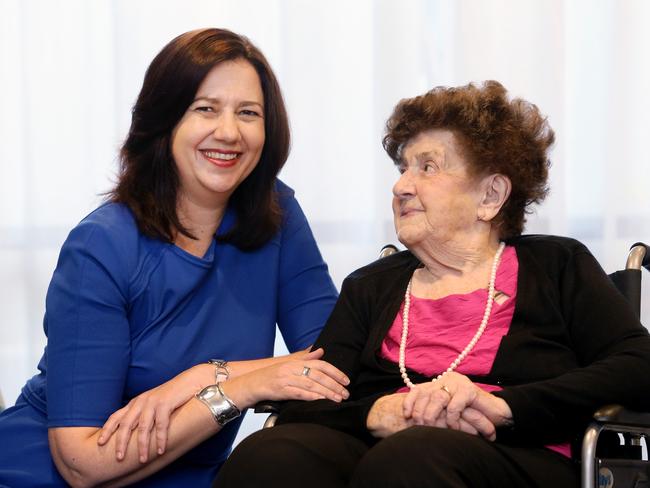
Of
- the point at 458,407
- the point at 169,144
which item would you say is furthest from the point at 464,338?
the point at 169,144

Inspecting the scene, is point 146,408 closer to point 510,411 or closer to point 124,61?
point 510,411

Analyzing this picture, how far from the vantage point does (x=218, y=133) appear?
202 centimetres

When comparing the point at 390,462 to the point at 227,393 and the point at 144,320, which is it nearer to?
the point at 227,393

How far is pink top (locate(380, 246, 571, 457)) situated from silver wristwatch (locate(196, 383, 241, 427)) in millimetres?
293

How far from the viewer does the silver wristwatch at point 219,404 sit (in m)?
1.88

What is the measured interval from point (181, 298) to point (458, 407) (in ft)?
2.13

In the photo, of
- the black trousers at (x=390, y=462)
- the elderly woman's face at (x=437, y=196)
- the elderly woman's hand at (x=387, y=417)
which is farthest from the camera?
the elderly woman's face at (x=437, y=196)

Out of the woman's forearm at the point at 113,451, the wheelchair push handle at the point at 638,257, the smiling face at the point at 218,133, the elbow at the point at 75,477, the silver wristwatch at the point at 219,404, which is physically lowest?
the elbow at the point at 75,477

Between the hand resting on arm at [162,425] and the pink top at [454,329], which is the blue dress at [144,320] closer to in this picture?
the hand resting on arm at [162,425]

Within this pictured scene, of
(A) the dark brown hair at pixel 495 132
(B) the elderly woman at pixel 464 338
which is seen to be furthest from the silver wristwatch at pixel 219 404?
(A) the dark brown hair at pixel 495 132

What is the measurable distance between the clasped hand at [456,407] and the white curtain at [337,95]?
111 cm

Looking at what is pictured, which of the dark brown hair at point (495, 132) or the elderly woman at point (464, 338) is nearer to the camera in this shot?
the elderly woman at point (464, 338)

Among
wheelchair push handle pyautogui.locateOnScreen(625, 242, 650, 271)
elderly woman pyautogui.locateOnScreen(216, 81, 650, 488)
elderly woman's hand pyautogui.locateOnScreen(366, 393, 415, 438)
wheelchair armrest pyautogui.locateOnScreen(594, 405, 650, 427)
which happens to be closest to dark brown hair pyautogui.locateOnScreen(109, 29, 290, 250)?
elderly woman pyautogui.locateOnScreen(216, 81, 650, 488)

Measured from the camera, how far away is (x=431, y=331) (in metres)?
1.89
